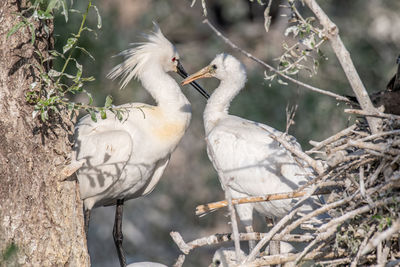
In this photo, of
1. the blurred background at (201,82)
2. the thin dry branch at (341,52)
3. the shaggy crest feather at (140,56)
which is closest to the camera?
the thin dry branch at (341,52)

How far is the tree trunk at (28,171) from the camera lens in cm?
379

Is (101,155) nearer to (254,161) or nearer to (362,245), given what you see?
(254,161)

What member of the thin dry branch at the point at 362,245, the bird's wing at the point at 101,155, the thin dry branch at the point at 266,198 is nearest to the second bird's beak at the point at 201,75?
the bird's wing at the point at 101,155

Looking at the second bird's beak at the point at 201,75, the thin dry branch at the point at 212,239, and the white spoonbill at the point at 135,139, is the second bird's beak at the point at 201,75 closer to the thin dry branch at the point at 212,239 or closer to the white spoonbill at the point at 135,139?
the white spoonbill at the point at 135,139

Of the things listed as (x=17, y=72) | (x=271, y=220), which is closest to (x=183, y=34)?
(x=271, y=220)

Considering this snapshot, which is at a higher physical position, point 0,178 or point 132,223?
point 0,178

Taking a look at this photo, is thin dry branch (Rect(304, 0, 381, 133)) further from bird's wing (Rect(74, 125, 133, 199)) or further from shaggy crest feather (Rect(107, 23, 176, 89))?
shaggy crest feather (Rect(107, 23, 176, 89))

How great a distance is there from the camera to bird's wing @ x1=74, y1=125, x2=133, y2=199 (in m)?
4.89

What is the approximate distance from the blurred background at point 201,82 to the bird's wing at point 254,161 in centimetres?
353

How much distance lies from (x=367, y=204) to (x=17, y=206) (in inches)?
68.5

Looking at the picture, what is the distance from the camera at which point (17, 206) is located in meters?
3.80

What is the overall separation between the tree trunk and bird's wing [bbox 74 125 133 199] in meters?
0.88

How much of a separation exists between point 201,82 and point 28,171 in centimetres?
571

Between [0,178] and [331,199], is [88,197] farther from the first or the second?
[331,199]
